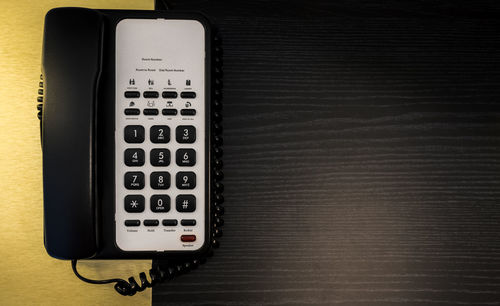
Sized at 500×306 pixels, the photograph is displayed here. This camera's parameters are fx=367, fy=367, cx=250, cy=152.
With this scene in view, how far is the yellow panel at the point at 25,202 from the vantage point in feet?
1.31

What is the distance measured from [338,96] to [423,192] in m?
0.14

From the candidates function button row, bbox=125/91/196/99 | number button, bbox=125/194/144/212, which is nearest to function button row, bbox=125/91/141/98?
function button row, bbox=125/91/196/99

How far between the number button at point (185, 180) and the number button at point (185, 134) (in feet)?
0.11

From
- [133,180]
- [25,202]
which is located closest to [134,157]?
[133,180]

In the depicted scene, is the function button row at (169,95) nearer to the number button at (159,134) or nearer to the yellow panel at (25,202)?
the number button at (159,134)

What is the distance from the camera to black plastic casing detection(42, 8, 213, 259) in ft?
1.14

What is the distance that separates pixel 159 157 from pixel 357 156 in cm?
22

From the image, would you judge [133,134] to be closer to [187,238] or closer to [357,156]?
[187,238]

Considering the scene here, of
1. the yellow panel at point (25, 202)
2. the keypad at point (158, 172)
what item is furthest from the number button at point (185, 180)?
the yellow panel at point (25, 202)

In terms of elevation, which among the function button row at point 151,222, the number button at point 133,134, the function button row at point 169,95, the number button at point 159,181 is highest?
the function button row at point 169,95

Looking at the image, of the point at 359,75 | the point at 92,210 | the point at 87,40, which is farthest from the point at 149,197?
the point at 359,75

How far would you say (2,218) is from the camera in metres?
0.40

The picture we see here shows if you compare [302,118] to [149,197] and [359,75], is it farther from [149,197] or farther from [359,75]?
[149,197]

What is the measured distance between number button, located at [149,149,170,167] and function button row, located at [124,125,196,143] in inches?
0.4
